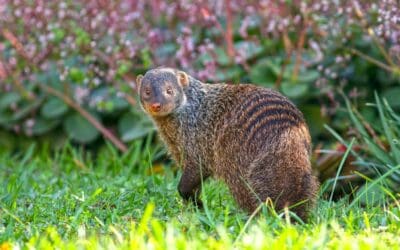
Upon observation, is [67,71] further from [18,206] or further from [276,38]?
[18,206]

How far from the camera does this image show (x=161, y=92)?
412 cm

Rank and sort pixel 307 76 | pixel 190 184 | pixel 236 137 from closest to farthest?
pixel 236 137
pixel 190 184
pixel 307 76

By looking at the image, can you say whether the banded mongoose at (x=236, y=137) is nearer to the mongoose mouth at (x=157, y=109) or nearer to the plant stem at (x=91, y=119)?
the mongoose mouth at (x=157, y=109)

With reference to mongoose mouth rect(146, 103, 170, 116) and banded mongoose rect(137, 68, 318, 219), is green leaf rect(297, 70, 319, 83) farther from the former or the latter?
mongoose mouth rect(146, 103, 170, 116)

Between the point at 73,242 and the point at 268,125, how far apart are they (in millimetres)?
1113

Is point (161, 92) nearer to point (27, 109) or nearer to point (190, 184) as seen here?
point (190, 184)

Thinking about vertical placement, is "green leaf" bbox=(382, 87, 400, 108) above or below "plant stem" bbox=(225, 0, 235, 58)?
below

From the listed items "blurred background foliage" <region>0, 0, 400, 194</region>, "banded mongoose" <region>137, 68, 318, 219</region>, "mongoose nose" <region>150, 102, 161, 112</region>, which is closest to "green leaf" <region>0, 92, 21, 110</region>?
"blurred background foliage" <region>0, 0, 400, 194</region>

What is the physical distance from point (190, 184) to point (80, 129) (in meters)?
2.51

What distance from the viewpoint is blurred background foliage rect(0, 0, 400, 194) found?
544cm

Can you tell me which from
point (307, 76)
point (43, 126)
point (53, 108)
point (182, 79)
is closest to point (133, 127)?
point (53, 108)

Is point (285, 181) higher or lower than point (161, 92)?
lower

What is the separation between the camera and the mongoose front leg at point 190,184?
402cm

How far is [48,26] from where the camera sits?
5.55 metres
